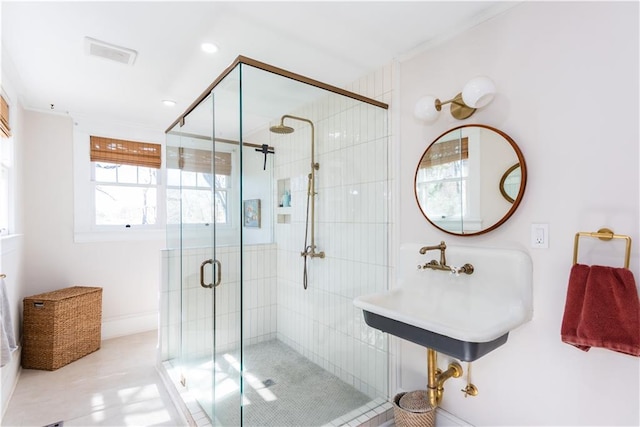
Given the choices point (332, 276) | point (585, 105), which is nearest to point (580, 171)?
point (585, 105)

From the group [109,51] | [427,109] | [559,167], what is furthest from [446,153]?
[109,51]

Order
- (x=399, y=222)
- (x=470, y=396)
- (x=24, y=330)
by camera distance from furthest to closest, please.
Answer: (x=24, y=330)
(x=399, y=222)
(x=470, y=396)

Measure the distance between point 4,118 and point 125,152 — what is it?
4.14 feet

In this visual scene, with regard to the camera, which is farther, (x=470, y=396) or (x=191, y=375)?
(x=191, y=375)

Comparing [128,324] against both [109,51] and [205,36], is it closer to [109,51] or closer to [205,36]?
[109,51]

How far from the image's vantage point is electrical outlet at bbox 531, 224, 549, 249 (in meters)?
1.46

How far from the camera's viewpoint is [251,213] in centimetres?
195

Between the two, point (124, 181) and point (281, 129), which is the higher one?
point (281, 129)

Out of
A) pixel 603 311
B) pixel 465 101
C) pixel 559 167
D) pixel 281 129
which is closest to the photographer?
pixel 603 311

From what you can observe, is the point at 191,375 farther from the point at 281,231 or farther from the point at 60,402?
the point at 281,231

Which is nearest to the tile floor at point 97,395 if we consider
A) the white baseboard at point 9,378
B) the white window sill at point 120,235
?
the white baseboard at point 9,378

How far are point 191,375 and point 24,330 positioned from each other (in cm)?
171

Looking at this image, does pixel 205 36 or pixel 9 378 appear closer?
pixel 205 36

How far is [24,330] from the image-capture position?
108 inches
